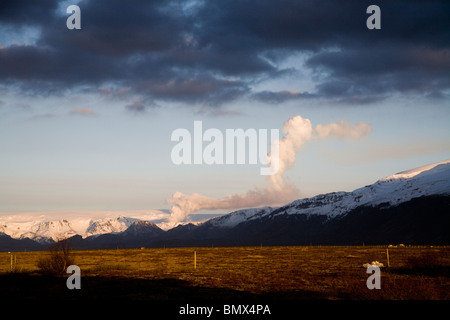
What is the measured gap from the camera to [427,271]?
5250 centimetres

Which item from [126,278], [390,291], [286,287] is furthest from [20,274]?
[390,291]
